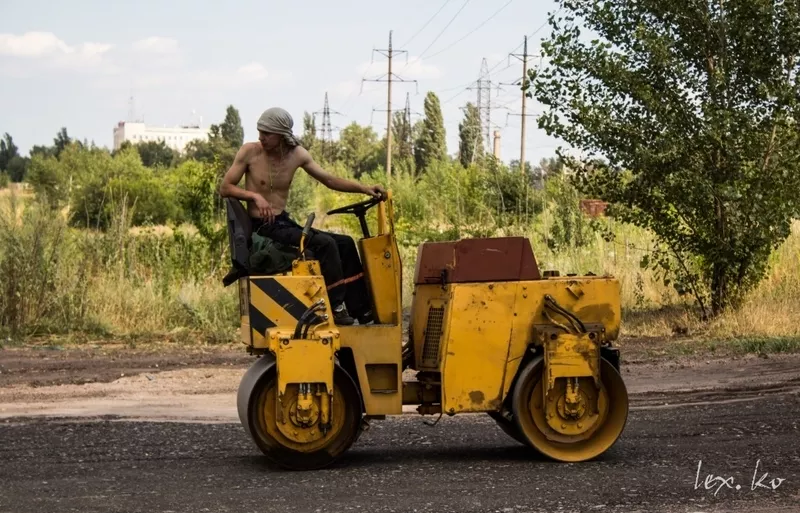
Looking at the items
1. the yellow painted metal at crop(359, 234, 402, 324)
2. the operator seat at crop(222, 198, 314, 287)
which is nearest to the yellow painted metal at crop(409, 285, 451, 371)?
the yellow painted metal at crop(359, 234, 402, 324)

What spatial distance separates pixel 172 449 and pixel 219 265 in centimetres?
1208

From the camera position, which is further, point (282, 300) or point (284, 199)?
point (284, 199)

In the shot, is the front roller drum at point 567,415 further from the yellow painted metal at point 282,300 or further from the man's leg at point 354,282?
the yellow painted metal at point 282,300

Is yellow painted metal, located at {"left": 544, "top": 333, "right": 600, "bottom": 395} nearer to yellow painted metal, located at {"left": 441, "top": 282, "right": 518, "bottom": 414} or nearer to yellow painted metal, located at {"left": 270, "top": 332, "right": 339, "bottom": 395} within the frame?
yellow painted metal, located at {"left": 441, "top": 282, "right": 518, "bottom": 414}

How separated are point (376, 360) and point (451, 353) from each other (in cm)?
50

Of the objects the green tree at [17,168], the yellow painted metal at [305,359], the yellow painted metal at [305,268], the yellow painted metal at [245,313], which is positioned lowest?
the yellow painted metal at [305,359]

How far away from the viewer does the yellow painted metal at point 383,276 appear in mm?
7914

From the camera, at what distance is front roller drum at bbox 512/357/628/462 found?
25.4 feet

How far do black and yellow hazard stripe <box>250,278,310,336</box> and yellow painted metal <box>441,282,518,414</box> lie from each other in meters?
0.99

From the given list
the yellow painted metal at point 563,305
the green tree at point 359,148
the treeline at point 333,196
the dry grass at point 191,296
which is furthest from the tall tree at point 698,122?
the green tree at point 359,148

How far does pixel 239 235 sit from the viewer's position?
25.9ft

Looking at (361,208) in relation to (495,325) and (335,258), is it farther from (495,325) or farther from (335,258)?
(495,325)

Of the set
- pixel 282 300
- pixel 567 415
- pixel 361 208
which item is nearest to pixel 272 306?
pixel 282 300

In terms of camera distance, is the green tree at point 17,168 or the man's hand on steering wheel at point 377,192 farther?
→ the green tree at point 17,168
